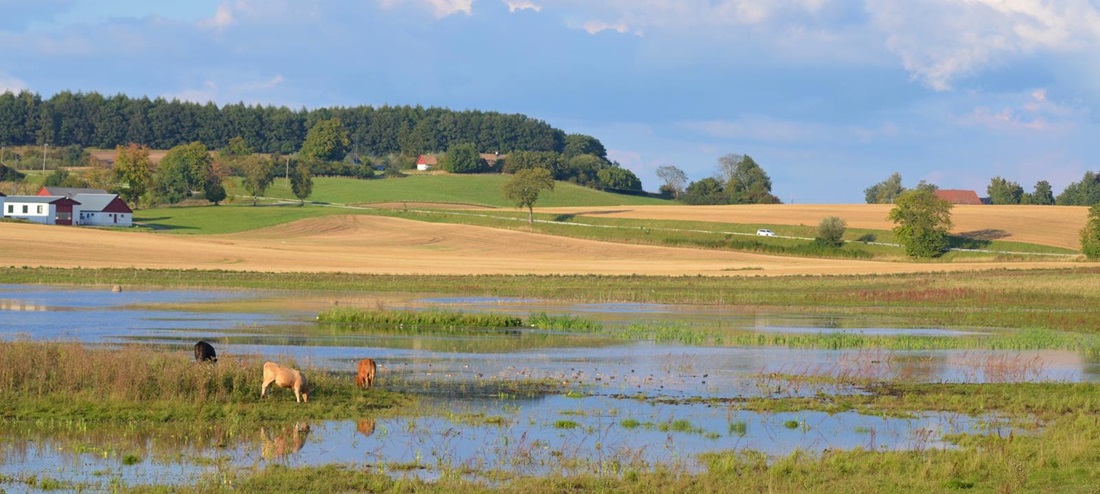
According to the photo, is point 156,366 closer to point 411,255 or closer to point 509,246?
point 411,255

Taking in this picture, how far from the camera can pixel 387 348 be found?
3444 cm

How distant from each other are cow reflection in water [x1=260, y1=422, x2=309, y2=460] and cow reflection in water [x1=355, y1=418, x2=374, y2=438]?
87cm

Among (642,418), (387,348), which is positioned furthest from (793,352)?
(642,418)

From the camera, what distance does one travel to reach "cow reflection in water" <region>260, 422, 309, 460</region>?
1819 centimetres

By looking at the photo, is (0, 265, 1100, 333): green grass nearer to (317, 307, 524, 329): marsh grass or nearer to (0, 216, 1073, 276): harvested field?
(0, 216, 1073, 276): harvested field

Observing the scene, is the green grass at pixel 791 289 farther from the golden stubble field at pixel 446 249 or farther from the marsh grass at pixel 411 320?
the marsh grass at pixel 411 320

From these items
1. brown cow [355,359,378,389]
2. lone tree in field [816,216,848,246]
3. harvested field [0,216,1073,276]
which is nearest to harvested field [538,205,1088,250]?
lone tree in field [816,216,848,246]

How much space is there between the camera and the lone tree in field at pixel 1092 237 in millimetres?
98688

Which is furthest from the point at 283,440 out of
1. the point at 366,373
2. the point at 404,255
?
the point at 404,255

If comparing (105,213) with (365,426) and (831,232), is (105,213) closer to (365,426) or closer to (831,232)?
(831,232)

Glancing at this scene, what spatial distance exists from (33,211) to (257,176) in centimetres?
3137

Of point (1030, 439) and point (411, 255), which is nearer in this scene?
point (1030, 439)

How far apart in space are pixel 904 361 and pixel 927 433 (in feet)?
41.0

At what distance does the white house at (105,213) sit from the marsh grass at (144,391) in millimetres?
108419
